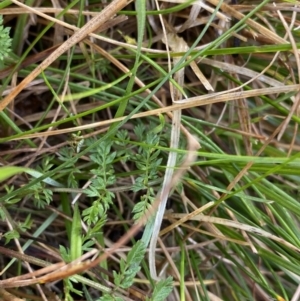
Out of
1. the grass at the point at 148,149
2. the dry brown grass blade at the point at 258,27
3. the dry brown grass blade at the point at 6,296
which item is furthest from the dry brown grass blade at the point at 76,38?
the dry brown grass blade at the point at 6,296

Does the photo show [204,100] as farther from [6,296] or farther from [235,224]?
[6,296]

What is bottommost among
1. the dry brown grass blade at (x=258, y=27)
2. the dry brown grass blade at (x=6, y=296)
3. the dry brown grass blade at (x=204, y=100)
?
the dry brown grass blade at (x=6, y=296)

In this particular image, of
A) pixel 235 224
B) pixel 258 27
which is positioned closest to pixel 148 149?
pixel 235 224

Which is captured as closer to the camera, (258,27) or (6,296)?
(6,296)

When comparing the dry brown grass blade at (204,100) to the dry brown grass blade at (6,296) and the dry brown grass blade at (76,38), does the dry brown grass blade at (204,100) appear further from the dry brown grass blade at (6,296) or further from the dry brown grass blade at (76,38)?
the dry brown grass blade at (6,296)

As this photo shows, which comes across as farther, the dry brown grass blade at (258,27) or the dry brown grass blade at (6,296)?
the dry brown grass blade at (258,27)

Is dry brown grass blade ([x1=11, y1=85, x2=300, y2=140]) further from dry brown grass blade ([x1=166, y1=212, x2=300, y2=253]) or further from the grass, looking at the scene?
dry brown grass blade ([x1=166, y1=212, x2=300, y2=253])

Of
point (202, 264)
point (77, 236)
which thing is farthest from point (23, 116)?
point (202, 264)

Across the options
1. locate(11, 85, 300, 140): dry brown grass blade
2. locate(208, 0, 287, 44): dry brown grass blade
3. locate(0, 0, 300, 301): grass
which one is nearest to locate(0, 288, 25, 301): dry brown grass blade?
locate(0, 0, 300, 301): grass
